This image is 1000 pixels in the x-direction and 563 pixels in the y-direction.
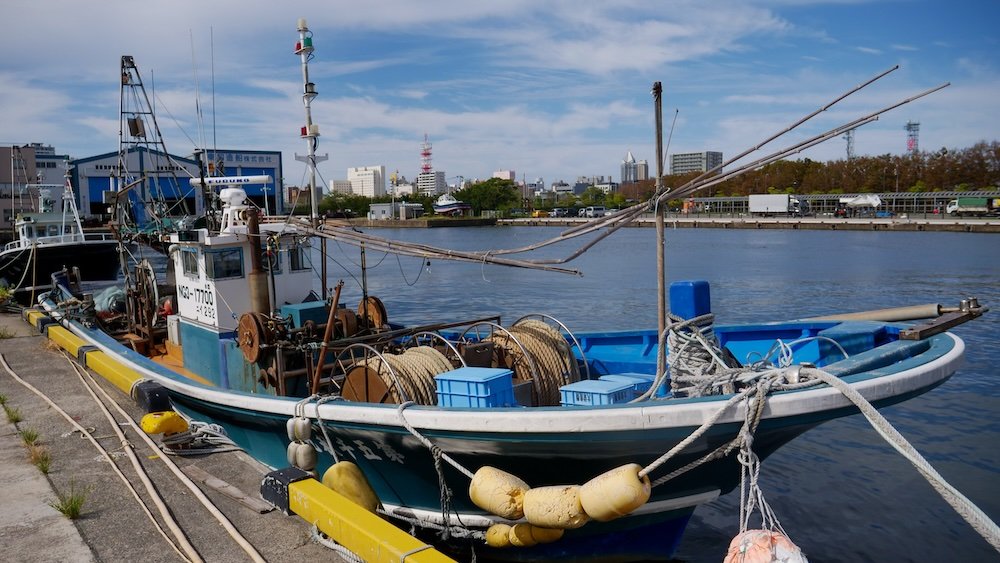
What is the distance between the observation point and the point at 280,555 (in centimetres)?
630

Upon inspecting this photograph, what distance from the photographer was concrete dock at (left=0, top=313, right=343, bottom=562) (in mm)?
6316

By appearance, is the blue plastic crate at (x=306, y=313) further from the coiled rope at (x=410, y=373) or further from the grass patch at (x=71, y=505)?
the grass patch at (x=71, y=505)

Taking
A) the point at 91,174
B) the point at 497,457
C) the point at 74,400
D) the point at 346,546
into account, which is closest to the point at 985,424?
the point at 497,457

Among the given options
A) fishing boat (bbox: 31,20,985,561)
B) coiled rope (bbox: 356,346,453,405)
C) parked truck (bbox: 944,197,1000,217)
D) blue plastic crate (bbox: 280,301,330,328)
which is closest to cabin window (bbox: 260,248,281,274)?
fishing boat (bbox: 31,20,985,561)

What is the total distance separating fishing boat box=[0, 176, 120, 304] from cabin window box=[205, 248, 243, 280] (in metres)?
28.2

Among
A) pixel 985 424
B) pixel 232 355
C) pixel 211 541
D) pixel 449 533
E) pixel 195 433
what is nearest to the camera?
pixel 211 541

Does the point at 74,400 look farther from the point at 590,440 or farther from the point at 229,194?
the point at 590,440

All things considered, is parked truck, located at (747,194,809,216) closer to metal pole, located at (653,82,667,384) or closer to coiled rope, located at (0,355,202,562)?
metal pole, located at (653,82,667,384)

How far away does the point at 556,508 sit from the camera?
589cm

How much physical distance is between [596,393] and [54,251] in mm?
38474

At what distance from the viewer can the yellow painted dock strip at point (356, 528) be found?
555 centimetres

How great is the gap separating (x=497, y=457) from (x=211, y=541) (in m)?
2.63

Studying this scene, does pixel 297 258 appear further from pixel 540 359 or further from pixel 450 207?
pixel 450 207

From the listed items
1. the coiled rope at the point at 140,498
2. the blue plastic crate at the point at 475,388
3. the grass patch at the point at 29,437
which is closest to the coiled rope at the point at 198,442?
the coiled rope at the point at 140,498
